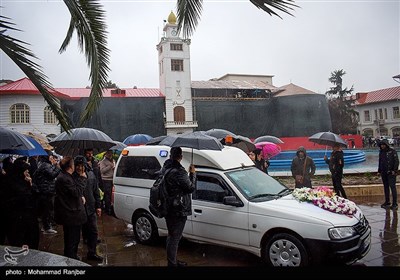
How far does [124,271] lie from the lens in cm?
232

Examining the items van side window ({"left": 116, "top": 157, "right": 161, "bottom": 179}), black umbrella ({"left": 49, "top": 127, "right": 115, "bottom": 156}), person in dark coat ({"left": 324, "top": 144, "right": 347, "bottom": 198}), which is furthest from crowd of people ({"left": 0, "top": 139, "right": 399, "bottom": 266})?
person in dark coat ({"left": 324, "top": 144, "right": 347, "bottom": 198})

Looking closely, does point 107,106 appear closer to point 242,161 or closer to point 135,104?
point 135,104

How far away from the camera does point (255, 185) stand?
5191 millimetres

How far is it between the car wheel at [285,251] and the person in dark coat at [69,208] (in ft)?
8.86

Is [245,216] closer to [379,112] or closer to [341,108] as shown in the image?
[379,112]

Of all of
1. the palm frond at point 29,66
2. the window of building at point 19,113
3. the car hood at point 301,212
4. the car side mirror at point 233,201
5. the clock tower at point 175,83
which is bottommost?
the car hood at point 301,212

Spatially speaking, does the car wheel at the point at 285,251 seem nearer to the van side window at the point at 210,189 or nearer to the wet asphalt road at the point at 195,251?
the wet asphalt road at the point at 195,251

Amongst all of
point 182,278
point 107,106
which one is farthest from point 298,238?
point 107,106

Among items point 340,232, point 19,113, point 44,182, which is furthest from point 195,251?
point 19,113

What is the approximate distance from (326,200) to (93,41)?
4042 millimetres

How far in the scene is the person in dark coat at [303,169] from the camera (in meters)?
8.05

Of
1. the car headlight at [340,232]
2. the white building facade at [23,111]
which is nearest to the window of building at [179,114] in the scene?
the white building facade at [23,111]

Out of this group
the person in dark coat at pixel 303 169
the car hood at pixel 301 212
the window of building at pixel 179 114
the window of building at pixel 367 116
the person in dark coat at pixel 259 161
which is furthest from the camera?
the window of building at pixel 367 116

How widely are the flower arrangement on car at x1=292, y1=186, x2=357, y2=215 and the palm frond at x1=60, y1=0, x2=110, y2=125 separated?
3.36m
